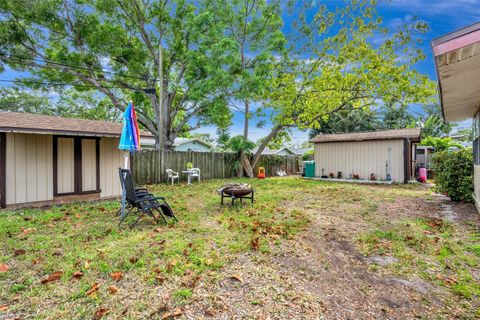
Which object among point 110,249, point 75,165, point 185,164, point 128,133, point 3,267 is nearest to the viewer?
point 3,267

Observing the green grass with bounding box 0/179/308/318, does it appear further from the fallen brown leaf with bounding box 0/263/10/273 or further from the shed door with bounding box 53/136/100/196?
the shed door with bounding box 53/136/100/196

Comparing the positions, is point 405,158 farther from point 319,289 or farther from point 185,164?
point 319,289

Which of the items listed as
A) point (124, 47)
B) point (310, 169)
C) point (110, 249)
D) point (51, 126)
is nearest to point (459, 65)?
point (110, 249)

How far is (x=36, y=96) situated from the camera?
2438cm

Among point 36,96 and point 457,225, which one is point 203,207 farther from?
point 36,96

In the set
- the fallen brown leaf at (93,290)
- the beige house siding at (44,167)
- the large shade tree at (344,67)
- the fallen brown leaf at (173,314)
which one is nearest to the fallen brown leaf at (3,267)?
the fallen brown leaf at (93,290)

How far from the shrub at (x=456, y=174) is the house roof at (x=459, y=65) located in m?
2.04

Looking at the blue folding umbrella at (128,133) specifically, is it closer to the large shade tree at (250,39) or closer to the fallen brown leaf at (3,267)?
the fallen brown leaf at (3,267)

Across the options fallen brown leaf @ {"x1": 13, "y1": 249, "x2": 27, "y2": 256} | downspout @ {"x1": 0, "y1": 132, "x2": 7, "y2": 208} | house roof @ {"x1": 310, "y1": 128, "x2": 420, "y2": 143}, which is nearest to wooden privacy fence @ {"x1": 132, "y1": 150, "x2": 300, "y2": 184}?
house roof @ {"x1": 310, "y1": 128, "x2": 420, "y2": 143}

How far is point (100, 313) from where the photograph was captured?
225 centimetres

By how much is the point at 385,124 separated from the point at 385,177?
1835 centimetres

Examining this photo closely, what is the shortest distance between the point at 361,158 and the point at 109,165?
12.3m

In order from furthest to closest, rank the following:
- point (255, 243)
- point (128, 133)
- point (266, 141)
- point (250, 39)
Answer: point (266, 141) → point (250, 39) → point (128, 133) → point (255, 243)

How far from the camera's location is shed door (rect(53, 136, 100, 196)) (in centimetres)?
752
